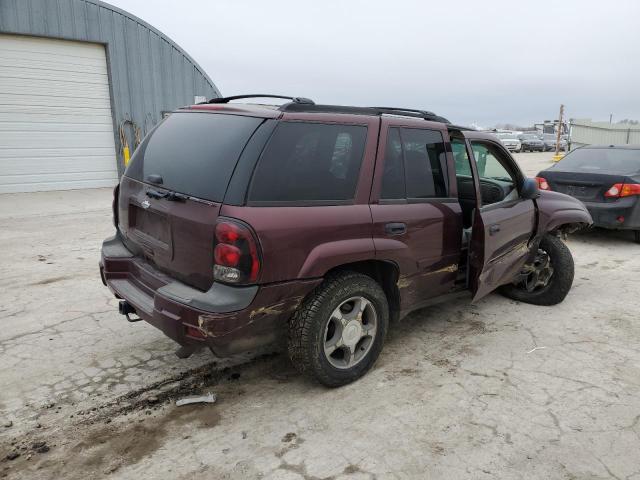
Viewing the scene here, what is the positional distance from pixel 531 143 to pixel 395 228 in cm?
3657

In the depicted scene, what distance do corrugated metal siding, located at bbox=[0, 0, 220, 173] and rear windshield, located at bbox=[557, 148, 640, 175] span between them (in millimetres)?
11777

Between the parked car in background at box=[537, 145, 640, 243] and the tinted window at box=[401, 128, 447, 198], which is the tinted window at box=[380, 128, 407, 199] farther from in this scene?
the parked car in background at box=[537, 145, 640, 243]

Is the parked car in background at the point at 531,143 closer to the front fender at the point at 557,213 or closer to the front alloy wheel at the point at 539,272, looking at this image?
the front fender at the point at 557,213

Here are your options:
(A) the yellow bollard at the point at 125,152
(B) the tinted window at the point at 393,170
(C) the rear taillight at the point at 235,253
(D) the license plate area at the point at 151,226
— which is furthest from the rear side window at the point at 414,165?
(A) the yellow bollard at the point at 125,152

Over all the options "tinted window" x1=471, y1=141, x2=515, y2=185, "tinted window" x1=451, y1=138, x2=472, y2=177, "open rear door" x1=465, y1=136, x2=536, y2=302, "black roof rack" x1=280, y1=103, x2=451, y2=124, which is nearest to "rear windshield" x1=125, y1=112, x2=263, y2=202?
"black roof rack" x1=280, y1=103, x2=451, y2=124

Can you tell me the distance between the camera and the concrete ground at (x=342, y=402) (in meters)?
2.52

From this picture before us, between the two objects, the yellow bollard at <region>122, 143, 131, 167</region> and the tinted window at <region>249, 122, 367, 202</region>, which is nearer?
the tinted window at <region>249, 122, 367, 202</region>

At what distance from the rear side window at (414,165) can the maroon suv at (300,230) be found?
0.01 meters

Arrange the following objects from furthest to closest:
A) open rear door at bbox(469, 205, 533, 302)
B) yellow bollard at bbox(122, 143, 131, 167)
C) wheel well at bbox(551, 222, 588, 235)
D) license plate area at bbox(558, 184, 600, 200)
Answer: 1. yellow bollard at bbox(122, 143, 131, 167)
2. license plate area at bbox(558, 184, 600, 200)
3. wheel well at bbox(551, 222, 588, 235)
4. open rear door at bbox(469, 205, 533, 302)

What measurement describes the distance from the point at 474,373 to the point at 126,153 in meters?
13.1

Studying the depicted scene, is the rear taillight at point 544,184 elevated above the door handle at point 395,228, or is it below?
below

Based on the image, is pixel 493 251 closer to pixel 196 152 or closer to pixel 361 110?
pixel 361 110

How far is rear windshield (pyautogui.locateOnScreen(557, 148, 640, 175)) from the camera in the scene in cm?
733

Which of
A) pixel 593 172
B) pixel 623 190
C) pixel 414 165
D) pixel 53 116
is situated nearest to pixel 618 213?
pixel 623 190
